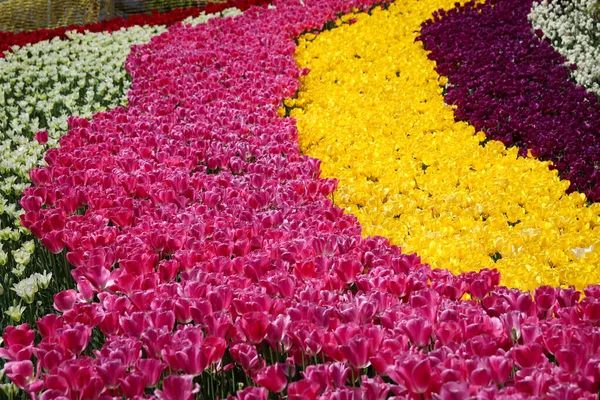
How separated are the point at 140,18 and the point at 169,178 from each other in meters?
7.26

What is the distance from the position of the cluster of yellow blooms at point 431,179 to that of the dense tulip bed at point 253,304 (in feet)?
1.10

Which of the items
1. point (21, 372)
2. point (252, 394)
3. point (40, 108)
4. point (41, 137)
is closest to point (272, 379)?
point (252, 394)

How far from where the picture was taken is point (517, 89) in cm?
635

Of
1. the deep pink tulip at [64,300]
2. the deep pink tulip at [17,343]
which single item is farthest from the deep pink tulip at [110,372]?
the deep pink tulip at [64,300]

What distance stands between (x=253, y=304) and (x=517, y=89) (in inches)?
181

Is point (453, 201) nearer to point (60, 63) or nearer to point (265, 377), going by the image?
point (265, 377)

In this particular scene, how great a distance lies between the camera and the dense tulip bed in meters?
2.02

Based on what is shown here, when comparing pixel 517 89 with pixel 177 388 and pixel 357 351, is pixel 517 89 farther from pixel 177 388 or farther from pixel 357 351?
pixel 177 388

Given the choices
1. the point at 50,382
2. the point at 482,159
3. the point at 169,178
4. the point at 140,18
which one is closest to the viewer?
the point at 50,382

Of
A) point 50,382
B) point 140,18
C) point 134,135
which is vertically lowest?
point 50,382

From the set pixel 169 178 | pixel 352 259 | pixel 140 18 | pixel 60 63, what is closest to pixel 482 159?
pixel 169 178

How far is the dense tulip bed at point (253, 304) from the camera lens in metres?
2.02

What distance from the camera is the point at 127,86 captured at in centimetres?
716

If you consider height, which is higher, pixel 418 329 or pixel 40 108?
pixel 40 108
